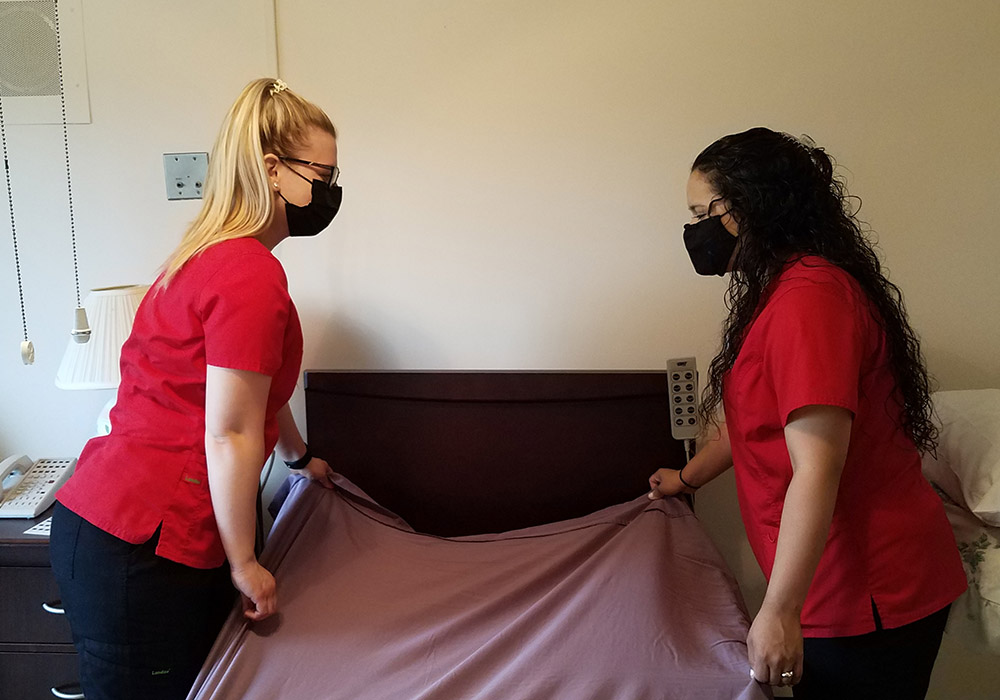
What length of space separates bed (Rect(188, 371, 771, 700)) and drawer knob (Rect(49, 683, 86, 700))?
58cm

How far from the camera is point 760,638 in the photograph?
42.1 inches

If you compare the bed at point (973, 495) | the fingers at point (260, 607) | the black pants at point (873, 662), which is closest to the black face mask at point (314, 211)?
the fingers at point (260, 607)

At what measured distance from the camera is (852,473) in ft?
3.69

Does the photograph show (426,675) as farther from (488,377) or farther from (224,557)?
(488,377)

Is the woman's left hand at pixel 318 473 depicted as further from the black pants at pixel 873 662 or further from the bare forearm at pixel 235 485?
the black pants at pixel 873 662

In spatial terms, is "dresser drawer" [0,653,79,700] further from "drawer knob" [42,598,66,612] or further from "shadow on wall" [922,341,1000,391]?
"shadow on wall" [922,341,1000,391]

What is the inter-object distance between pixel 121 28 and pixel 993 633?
2211mm

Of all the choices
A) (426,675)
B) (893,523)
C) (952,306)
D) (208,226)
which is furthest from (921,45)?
(426,675)

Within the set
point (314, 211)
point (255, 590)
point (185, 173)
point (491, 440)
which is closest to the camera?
point (255, 590)

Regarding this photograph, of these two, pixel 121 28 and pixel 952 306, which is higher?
pixel 121 28

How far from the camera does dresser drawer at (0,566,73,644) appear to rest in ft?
5.25

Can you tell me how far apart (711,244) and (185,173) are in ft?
4.31

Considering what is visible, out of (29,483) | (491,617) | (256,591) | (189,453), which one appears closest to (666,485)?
(491,617)

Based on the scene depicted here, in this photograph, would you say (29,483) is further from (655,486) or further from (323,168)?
(655,486)
